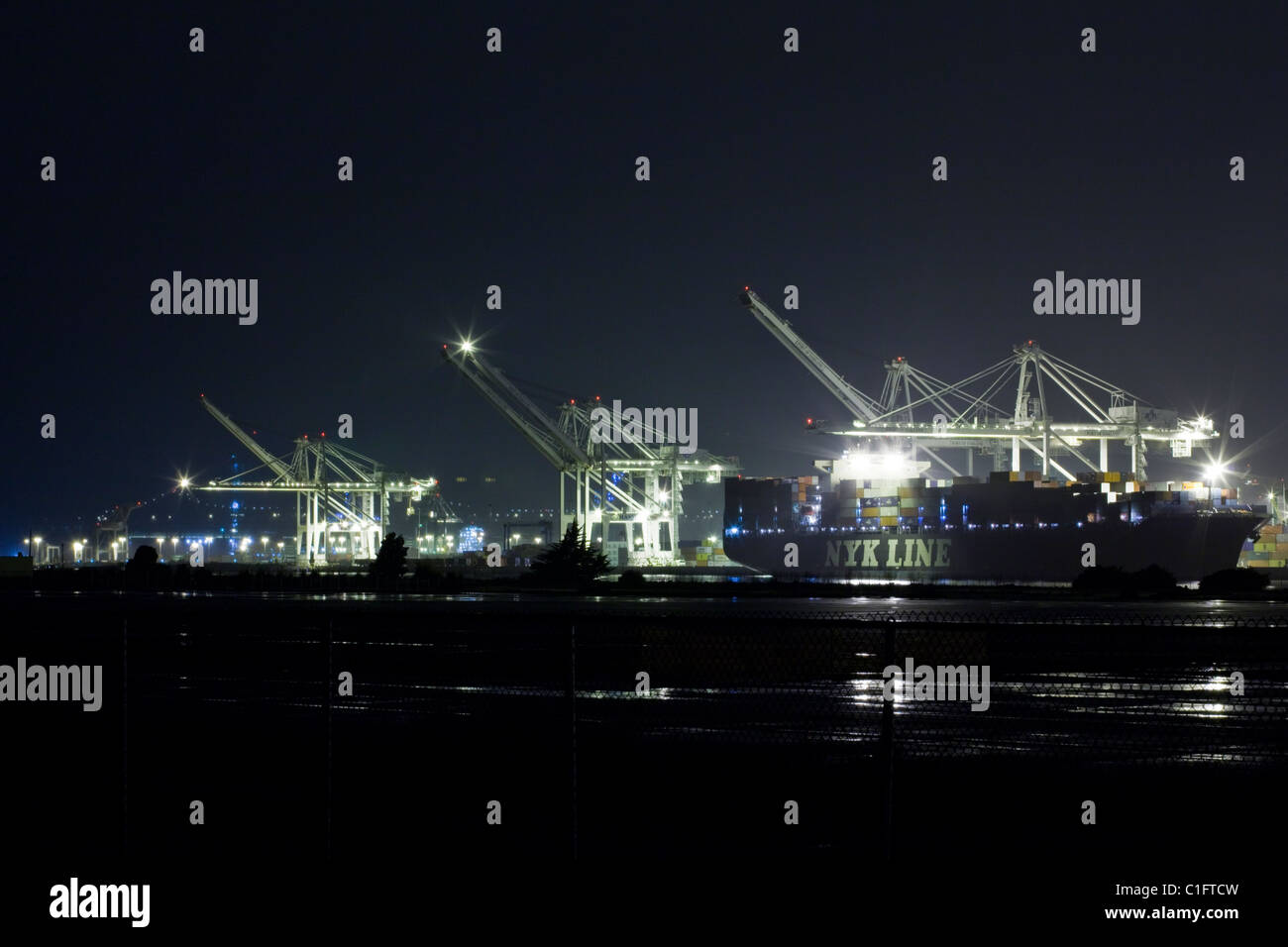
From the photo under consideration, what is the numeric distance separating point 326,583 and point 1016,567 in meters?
60.2

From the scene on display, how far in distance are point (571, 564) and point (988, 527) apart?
5031 cm

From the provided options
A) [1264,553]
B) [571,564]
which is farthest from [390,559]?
[1264,553]

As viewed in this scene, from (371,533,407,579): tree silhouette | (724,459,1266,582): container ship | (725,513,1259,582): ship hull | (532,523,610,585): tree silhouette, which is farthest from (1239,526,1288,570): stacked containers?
(371,533,407,579): tree silhouette

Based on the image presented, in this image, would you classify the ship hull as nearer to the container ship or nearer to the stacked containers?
the container ship

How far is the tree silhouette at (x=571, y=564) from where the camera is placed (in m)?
65.4

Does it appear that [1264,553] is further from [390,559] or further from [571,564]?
[390,559]

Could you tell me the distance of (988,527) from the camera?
106 metres

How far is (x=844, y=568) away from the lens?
11650cm

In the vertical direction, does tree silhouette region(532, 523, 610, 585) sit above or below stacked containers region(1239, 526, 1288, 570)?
above

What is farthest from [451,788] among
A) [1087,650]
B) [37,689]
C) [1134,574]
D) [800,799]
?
[1134,574]

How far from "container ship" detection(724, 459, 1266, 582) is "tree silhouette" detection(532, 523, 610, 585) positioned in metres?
30.5

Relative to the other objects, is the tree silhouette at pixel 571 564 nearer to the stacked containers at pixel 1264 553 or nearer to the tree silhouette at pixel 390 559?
the tree silhouette at pixel 390 559

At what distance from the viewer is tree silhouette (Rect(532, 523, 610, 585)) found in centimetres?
6538
